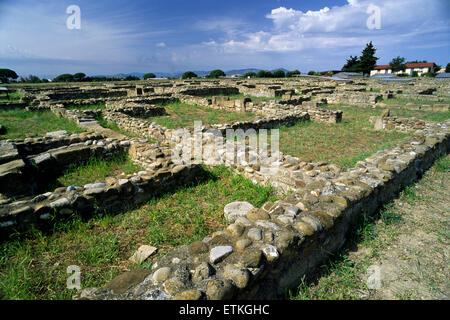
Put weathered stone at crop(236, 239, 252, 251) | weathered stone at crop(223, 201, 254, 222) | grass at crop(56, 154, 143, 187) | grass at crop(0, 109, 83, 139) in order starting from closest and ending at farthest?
weathered stone at crop(236, 239, 252, 251) → weathered stone at crop(223, 201, 254, 222) → grass at crop(56, 154, 143, 187) → grass at crop(0, 109, 83, 139)

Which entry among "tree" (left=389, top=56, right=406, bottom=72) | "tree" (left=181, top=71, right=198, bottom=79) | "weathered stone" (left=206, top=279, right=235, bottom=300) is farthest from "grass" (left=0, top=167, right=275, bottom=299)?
"tree" (left=389, top=56, right=406, bottom=72)

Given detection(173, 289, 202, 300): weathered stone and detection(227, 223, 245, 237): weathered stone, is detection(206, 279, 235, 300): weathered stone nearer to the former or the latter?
detection(173, 289, 202, 300): weathered stone

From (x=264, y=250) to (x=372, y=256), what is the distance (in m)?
1.60

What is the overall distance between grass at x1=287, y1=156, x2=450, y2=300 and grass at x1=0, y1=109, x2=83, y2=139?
9.55 metres

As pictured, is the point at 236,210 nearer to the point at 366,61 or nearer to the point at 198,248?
the point at 198,248

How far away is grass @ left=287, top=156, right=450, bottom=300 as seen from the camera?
226cm

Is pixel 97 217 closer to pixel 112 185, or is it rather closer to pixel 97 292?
pixel 112 185

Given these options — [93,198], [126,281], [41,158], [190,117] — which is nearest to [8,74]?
[190,117]

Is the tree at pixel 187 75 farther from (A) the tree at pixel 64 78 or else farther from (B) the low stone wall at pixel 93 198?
(B) the low stone wall at pixel 93 198

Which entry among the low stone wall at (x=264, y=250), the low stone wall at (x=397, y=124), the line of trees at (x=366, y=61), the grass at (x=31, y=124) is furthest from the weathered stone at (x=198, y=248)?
the line of trees at (x=366, y=61)

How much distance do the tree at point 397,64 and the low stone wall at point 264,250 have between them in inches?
3735
